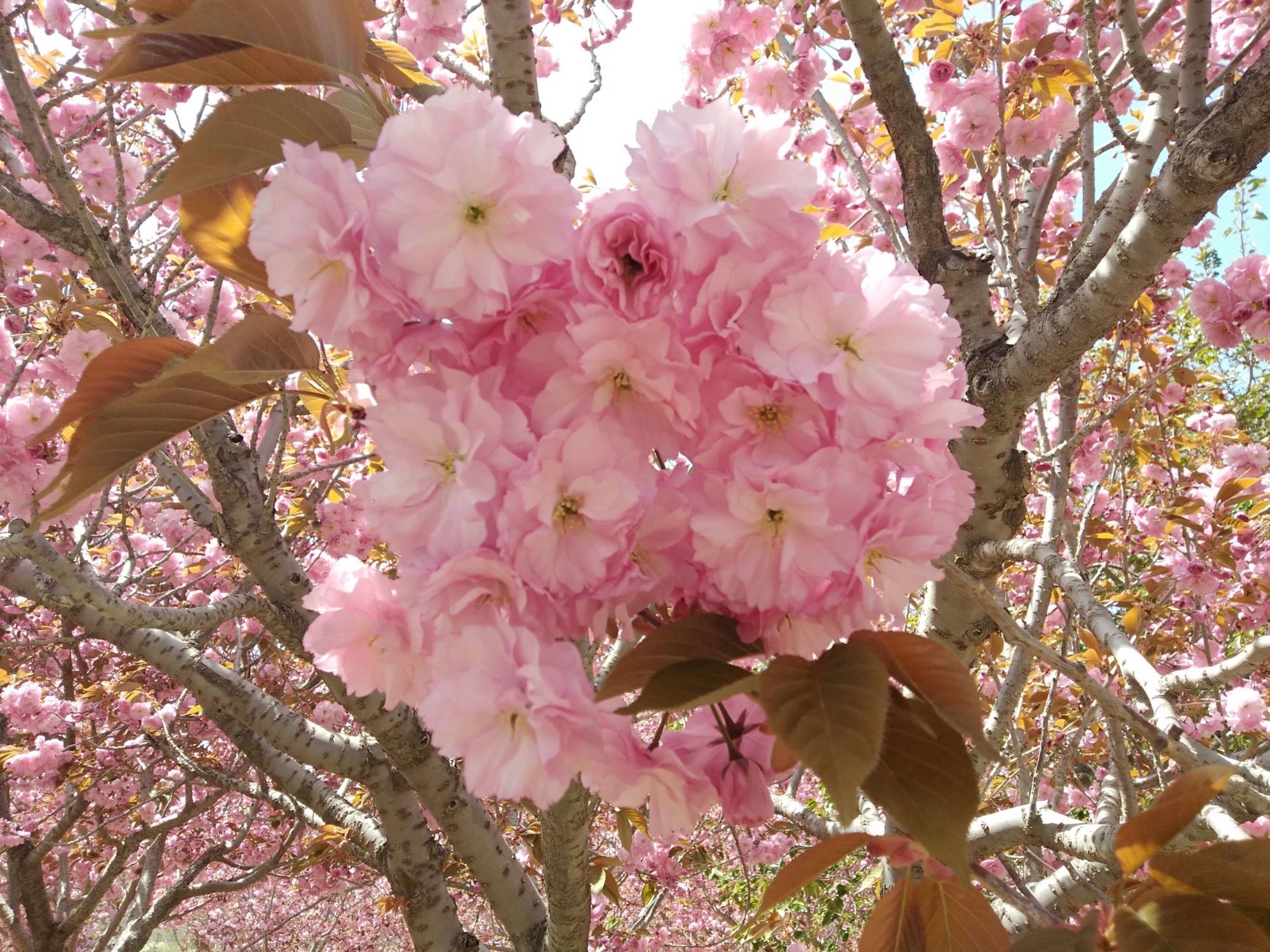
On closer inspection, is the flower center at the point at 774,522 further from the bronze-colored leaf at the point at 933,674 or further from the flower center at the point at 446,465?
the flower center at the point at 446,465

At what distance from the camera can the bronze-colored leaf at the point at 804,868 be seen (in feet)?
1.92

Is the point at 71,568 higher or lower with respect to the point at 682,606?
higher

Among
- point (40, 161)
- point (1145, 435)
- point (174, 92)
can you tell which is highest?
point (174, 92)

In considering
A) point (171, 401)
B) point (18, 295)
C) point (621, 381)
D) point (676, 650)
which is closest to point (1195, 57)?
point (621, 381)

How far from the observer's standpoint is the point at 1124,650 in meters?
1.51

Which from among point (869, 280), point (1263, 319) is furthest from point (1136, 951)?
point (1263, 319)

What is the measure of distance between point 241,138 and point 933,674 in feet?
1.96

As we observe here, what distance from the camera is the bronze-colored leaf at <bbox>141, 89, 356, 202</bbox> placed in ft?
1.85

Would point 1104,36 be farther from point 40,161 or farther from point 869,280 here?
point 40,161

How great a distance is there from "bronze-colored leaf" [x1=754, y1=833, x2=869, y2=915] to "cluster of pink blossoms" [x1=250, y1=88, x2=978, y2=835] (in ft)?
0.35

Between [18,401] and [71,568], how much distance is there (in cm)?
88

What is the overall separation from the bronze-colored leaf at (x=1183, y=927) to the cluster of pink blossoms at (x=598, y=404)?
26 cm

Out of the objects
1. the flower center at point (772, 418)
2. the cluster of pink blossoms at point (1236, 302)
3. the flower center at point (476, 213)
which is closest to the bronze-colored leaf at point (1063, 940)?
the flower center at point (772, 418)

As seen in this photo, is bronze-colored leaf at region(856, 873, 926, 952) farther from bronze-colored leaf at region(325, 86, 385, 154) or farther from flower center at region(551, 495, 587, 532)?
bronze-colored leaf at region(325, 86, 385, 154)
